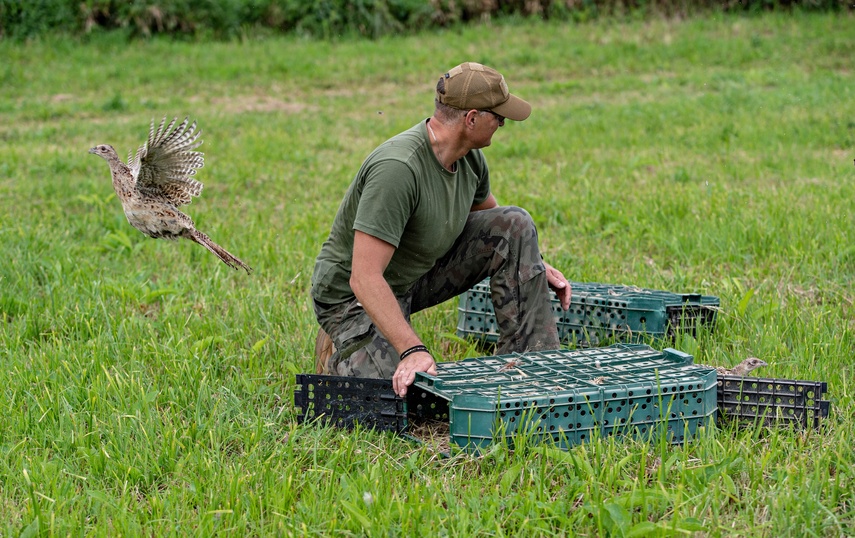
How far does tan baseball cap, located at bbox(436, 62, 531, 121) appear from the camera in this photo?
13.4 ft

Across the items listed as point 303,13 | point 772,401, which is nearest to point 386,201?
point 772,401

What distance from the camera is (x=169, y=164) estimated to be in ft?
17.4

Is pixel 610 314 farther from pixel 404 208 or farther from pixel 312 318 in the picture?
pixel 312 318

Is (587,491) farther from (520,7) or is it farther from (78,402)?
(520,7)

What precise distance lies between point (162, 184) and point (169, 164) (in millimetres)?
183

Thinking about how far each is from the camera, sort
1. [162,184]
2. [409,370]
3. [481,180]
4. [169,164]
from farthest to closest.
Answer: [162,184] → [169,164] → [481,180] → [409,370]

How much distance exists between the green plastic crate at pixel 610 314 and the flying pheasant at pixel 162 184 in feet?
4.76

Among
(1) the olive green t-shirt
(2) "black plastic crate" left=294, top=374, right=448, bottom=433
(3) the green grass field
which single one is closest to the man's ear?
(1) the olive green t-shirt

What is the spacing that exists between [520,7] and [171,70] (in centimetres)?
787

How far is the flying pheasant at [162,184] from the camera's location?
17.0ft

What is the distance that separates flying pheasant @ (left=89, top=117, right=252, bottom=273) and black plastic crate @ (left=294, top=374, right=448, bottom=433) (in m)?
1.42

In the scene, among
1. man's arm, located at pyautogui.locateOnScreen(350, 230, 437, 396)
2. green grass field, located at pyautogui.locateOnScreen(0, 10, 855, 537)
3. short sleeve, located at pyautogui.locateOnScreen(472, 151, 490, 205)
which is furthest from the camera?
short sleeve, located at pyautogui.locateOnScreen(472, 151, 490, 205)

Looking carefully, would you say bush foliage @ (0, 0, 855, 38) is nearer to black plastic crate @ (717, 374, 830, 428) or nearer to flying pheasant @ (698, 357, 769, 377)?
flying pheasant @ (698, 357, 769, 377)

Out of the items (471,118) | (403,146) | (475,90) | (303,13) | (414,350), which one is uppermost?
(303,13)
